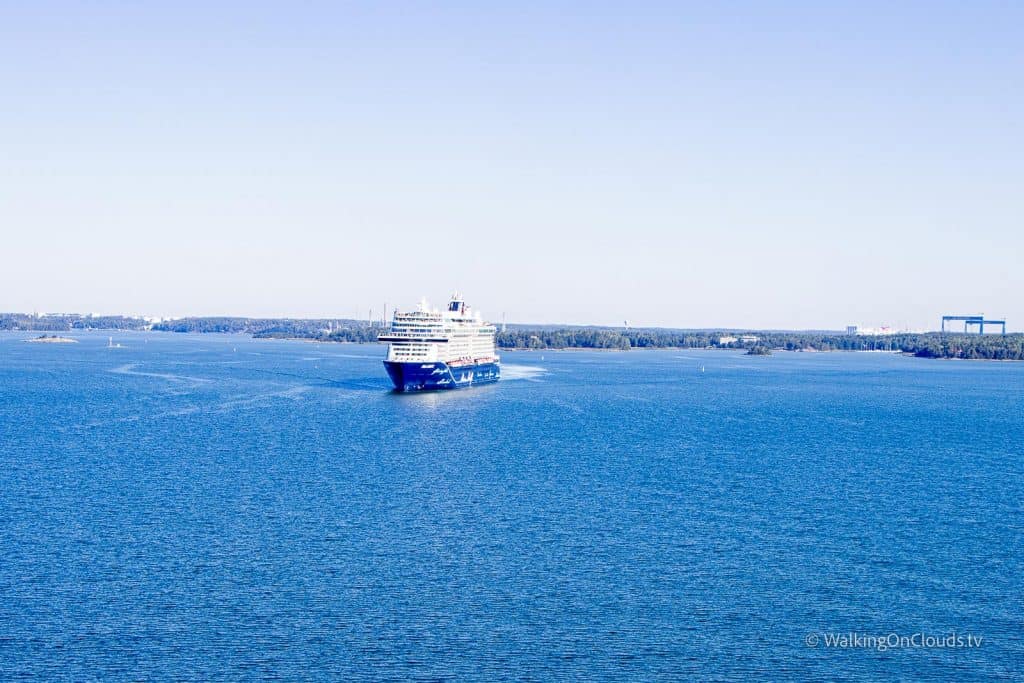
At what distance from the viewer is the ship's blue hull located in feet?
223

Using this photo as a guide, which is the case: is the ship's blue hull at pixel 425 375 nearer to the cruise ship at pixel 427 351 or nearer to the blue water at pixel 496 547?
the cruise ship at pixel 427 351

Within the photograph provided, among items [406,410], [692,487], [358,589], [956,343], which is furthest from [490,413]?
[956,343]

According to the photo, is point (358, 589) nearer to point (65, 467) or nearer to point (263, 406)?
point (65, 467)

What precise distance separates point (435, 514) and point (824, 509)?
12.1 m

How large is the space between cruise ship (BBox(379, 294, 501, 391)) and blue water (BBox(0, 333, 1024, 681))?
14517mm

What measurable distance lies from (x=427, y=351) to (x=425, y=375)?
5.80ft

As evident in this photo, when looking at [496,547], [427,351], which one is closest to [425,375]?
[427,351]

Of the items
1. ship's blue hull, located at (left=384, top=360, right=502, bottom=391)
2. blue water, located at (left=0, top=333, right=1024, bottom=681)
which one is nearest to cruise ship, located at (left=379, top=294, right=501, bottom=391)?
ship's blue hull, located at (left=384, top=360, right=502, bottom=391)

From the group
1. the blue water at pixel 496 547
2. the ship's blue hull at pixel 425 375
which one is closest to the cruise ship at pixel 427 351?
the ship's blue hull at pixel 425 375

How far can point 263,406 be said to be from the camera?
5947 cm

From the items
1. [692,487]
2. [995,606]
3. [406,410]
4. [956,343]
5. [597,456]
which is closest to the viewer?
[995,606]

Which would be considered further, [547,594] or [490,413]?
[490,413]

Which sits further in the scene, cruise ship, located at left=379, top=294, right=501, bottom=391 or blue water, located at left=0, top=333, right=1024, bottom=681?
cruise ship, located at left=379, top=294, right=501, bottom=391

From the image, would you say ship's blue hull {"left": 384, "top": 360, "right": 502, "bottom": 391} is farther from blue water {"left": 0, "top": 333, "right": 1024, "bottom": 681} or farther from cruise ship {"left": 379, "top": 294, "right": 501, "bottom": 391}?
blue water {"left": 0, "top": 333, "right": 1024, "bottom": 681}
